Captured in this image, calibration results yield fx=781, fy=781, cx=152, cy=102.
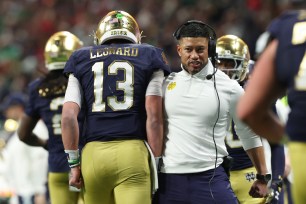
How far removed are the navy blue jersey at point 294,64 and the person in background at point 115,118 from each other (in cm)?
179

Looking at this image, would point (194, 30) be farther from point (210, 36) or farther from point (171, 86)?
point (171, 86)

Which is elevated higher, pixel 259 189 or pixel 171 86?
pixel 171 86

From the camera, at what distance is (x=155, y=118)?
5.09m

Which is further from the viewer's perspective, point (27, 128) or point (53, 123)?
point (27, 128)

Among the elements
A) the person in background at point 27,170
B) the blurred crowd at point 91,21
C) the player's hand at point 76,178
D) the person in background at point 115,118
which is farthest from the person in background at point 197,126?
the blurred crowd at point 91,21

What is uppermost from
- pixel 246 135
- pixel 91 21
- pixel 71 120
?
pixel 91 21

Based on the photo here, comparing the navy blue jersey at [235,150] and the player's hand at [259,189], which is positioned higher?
the navy blue jersey at [235,150]

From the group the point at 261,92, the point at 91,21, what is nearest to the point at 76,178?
the point at 261,92

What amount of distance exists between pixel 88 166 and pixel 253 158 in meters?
1.15

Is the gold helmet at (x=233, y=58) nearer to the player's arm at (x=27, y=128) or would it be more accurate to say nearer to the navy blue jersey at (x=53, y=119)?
the navy blue jersey at (x=53, y=119)

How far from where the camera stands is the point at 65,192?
21.5 feet

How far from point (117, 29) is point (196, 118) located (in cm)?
87

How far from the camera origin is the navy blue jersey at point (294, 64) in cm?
335

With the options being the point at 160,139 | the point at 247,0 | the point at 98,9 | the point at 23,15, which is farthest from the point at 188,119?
the point at 23,15
